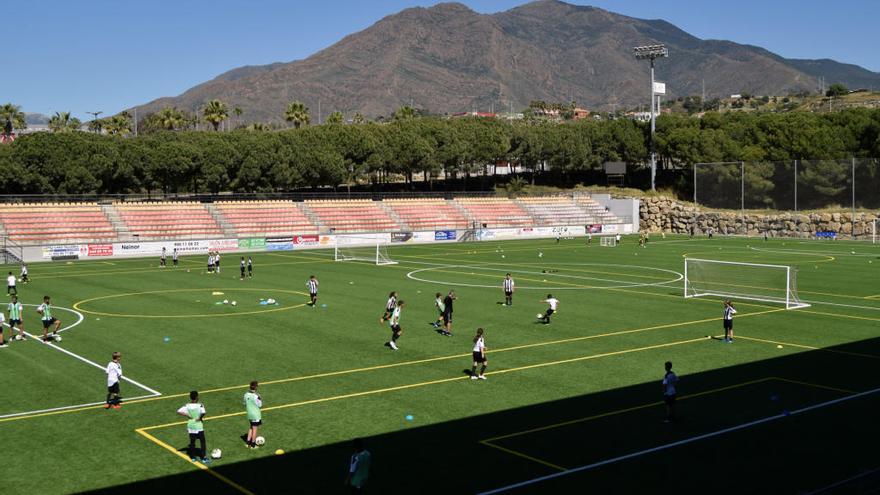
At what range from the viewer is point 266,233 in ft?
278

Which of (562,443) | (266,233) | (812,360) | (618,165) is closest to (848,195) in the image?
(618,165)

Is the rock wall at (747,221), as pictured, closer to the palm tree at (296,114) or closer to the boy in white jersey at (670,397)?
the palm tree at (296,114)

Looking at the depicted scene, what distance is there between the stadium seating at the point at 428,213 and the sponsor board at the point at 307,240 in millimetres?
15067

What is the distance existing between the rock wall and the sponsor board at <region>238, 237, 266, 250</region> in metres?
53.5

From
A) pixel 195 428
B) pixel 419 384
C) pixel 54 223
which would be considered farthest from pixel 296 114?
pixel 195 428

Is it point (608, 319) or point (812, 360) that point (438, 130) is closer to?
point (608, 319)

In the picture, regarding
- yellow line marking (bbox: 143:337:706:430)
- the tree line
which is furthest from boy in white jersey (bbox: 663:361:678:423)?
the tree line

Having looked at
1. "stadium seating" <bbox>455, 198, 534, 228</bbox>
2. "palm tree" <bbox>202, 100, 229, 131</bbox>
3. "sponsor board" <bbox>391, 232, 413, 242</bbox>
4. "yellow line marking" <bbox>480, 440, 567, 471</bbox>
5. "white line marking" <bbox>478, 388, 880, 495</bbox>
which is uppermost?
"palm tree" <bbox>202, 100, 229, 131</bbox>

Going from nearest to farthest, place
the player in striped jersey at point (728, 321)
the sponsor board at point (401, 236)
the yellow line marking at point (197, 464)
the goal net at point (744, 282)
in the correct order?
the yellow line marking at point (197, 464) → the player in striped jersey at point (728, 321) → the goal net at point (744, 282) → the sponsor board at point (401, 236)

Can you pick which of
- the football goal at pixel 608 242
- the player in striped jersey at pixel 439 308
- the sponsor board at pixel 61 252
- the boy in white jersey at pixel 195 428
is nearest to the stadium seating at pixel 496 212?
the football goal at pixel 608 242

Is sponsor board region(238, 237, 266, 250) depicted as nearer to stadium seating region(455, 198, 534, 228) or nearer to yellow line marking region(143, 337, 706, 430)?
stadium seating region(455, 198, 534, 228)

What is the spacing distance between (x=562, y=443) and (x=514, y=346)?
12.5 metres

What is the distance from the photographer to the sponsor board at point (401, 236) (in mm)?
90062

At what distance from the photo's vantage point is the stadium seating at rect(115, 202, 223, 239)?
263ft
